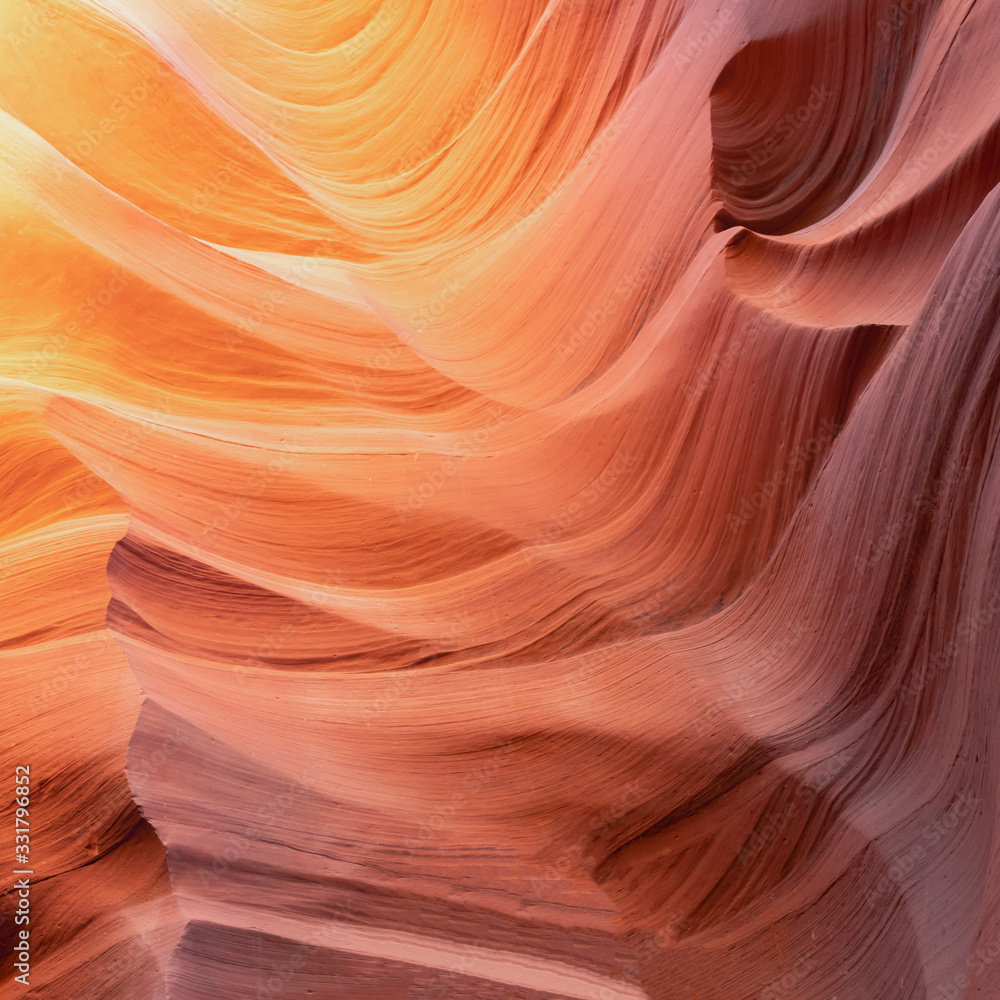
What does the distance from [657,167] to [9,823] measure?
169 cm

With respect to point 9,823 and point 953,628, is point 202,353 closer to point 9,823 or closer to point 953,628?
point 9,823

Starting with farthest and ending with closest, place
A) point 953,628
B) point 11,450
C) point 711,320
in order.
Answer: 1. point 11,450
2. point 711,320
3. point 953,628

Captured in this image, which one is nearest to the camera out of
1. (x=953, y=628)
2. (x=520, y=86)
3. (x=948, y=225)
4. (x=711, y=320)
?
(x=953, y=628)

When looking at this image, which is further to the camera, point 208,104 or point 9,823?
point 208,104

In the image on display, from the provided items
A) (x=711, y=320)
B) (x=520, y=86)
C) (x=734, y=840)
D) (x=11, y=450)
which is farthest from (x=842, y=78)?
(x=11, y=450)

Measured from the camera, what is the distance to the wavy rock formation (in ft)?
3.81

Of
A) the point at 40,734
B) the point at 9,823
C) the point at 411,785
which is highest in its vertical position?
the point at 40,734

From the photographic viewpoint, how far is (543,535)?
5.02ft

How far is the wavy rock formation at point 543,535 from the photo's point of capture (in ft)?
3.81

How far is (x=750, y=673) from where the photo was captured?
128 cm

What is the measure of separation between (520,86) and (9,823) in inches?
73.5

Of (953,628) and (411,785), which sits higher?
(411,785)

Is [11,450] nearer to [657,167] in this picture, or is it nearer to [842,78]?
[657,167]

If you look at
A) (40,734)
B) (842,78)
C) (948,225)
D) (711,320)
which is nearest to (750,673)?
(711,320)
